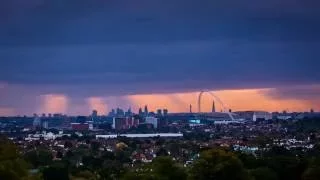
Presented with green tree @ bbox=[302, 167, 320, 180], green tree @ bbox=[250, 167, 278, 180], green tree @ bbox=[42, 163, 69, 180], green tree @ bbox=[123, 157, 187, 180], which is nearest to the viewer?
green tree @ bbox=[123, 157, 187, 180]

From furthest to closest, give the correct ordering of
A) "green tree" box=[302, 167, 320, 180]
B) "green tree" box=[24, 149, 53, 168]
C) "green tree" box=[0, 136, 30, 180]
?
"green tree" box=[24, 149, 53, 168]
"green tree" box=[302, 167, 320, 180]
"green tree" box=[0, 136, 30, 180]

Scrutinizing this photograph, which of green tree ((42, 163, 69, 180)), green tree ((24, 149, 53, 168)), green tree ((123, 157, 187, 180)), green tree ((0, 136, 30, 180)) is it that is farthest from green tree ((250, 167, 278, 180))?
green tree ((24, 149, 53, 168))

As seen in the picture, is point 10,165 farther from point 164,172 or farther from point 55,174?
point 55,174

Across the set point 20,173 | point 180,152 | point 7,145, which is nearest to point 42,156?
point 180,152

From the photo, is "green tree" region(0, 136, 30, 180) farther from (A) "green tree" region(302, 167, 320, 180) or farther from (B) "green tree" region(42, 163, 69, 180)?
(A) "green tree" region(302, 167, 320, 180)

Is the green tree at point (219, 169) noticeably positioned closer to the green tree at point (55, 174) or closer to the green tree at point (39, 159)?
the green tree at point (55, 174)

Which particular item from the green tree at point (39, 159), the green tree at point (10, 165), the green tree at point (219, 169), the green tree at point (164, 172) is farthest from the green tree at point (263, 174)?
the green tree at point (39, 159)

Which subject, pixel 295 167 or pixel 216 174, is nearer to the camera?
pixel 216 174

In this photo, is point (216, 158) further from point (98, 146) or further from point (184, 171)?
point (98, 146)
